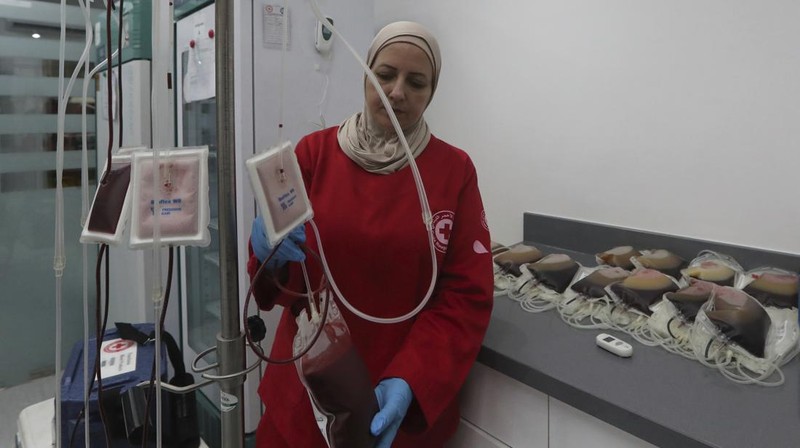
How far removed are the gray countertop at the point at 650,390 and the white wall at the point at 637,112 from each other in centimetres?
55

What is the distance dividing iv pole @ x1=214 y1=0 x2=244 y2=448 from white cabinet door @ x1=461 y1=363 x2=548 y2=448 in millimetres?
602

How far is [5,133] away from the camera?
247 cm

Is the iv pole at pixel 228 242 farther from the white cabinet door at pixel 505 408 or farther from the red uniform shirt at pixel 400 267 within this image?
the white cabinet door at pixel 505 408

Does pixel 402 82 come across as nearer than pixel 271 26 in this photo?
Yes

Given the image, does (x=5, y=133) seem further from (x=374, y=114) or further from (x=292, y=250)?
(x=292, y=250)

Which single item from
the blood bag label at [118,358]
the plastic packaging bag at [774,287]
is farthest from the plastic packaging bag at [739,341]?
the blood bag label at [118,358]

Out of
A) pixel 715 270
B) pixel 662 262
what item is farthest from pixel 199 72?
pixel 715 270

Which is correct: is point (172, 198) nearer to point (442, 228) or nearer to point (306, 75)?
point (442, 228)

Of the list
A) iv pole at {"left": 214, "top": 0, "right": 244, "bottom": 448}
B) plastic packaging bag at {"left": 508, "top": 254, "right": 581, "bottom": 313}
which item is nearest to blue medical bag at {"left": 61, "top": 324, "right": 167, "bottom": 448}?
iv pole at {"left": 214, "top": 0, "right": 244, "bottom": 448}

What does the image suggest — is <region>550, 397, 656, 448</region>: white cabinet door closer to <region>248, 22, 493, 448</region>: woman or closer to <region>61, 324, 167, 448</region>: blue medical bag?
<region>248, 22, 493, 448</region>: woman

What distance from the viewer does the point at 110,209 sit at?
541 millimetres

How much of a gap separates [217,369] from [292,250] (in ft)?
0.60

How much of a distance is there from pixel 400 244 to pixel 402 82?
33 cm

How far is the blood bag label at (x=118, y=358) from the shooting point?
1.31 meters
